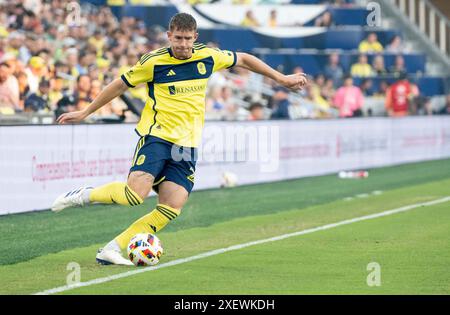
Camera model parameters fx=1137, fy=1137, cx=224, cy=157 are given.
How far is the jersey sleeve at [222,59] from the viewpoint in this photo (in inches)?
402

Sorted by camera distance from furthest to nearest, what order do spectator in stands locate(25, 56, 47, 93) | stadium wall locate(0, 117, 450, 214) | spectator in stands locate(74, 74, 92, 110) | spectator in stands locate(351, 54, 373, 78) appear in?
spectator in stands locate(351, 54, 373, 78), spectator in stands locate(25, 56, 47, 93), spectator in stands locate(74, 74, 92, 110), stadium wall locate(0, 117, 450, 214)

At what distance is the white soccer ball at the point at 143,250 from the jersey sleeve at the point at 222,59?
1647 millimetres

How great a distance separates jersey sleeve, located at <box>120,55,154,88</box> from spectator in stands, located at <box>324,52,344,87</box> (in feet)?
65.9

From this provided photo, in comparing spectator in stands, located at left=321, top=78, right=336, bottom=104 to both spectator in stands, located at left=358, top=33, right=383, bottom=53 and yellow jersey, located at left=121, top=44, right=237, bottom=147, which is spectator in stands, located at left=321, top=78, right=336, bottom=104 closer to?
spectator in stands, located at left=358, top=33, right=383, bottom=53

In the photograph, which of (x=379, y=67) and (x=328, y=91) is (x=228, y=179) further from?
(x=379, y=67)

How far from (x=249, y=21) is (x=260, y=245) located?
2015cm

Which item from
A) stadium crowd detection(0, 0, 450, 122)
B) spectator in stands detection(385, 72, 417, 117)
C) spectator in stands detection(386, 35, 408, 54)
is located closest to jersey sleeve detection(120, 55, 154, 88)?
stadium crowd detection(0, 0, 450, 122)

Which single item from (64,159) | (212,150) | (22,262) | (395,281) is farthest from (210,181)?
(395,281)

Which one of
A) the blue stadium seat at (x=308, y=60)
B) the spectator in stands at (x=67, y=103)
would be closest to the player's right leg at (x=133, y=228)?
the spectator in stands at (x=67, y=103)

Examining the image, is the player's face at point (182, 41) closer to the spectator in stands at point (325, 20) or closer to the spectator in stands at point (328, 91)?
the spectator in stands at point (328, 91)

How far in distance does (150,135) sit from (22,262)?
1.75 m

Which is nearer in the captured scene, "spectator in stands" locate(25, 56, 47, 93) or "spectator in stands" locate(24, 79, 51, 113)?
"spectator in stands" locate(24, 79, 51, 113)

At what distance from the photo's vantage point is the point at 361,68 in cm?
3106

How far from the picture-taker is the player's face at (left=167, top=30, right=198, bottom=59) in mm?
9609
